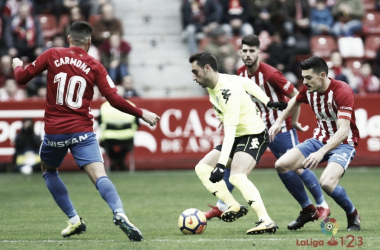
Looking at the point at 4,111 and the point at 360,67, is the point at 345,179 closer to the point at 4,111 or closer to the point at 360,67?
the point at 360,67

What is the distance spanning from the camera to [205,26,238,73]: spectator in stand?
1784 centimetres

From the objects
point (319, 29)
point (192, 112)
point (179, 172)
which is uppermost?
point (319, 29)

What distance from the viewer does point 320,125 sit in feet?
28.1

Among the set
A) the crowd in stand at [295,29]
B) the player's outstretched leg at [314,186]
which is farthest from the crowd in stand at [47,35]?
the player's outstretched leg at [314,186]

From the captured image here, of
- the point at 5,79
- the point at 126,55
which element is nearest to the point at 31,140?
the point at 5,79

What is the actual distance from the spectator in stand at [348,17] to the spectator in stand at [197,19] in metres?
3.42

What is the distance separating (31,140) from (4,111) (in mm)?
999

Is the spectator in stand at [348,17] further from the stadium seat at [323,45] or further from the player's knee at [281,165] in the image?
the player's knee at [281,165]

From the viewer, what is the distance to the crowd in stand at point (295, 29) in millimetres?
18561

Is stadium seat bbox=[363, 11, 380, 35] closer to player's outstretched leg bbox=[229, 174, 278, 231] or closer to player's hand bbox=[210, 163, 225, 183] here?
player's outstretched leg bbox=[229, 174, 278, 231]

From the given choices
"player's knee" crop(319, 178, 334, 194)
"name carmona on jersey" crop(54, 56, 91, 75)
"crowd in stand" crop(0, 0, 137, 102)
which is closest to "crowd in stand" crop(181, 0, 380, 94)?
"crowd in stand" crop(0, 0, 137, 102)

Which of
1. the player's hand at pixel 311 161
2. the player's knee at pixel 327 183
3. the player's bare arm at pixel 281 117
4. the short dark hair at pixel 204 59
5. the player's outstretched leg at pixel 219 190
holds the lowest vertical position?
the player's outstretched leg at pixel 219 190

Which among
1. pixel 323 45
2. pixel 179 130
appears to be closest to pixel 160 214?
pixel 179 130

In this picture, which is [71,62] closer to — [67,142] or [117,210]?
[67,142]
